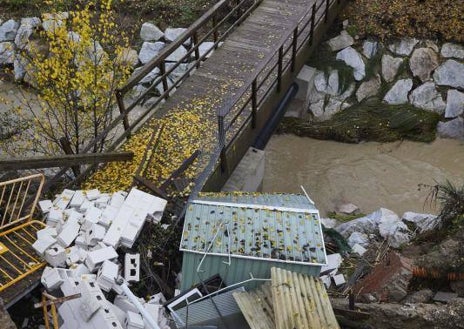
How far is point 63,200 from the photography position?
631 centimetres

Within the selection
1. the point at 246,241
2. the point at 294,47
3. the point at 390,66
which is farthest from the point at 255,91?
the point at 390,66

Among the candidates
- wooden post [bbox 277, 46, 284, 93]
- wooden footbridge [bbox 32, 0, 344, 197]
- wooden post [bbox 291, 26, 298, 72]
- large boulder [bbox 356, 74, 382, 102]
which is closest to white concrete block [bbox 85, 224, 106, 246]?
wooden footbridge [bbox 32, 0, 344, 197]

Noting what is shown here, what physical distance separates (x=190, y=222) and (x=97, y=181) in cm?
201

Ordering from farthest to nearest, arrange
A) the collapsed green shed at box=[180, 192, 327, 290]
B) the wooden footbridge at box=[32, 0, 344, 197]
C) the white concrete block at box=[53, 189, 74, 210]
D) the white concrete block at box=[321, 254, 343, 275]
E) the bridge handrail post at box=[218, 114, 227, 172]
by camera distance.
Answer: the wooden footbridge at box=[32, 0, 344, 197] → the white concrete block at box=[321, 254, 343, 275] → the bridge handrail post at box=[218, 114, 227, 172] → the white concrete block at box=[53, 189, 74, 210] → the collapsed green shed at box=[180, 192, 327, 290]

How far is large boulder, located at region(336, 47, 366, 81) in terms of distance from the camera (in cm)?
1332

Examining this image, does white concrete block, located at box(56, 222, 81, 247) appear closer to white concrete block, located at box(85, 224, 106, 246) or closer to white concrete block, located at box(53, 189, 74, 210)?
white concrete block, located at box(85, 224, 106, 246)

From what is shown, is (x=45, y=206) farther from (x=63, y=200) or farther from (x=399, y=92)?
(x=399, y=92)

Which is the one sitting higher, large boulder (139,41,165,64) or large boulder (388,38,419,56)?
large boulder (388,38,419,56)

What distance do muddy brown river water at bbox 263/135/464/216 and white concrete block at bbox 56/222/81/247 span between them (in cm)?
644

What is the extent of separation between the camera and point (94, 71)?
9.38 metres

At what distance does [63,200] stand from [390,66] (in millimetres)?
10355

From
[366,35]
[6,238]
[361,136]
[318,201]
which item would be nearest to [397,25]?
[366,35]

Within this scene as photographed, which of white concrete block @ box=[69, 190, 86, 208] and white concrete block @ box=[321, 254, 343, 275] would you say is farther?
white concrete block @ box=[321, 254, 343, 275]

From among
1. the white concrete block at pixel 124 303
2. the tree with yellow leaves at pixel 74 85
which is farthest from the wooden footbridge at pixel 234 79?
the white concrete block at pixel 124 303
